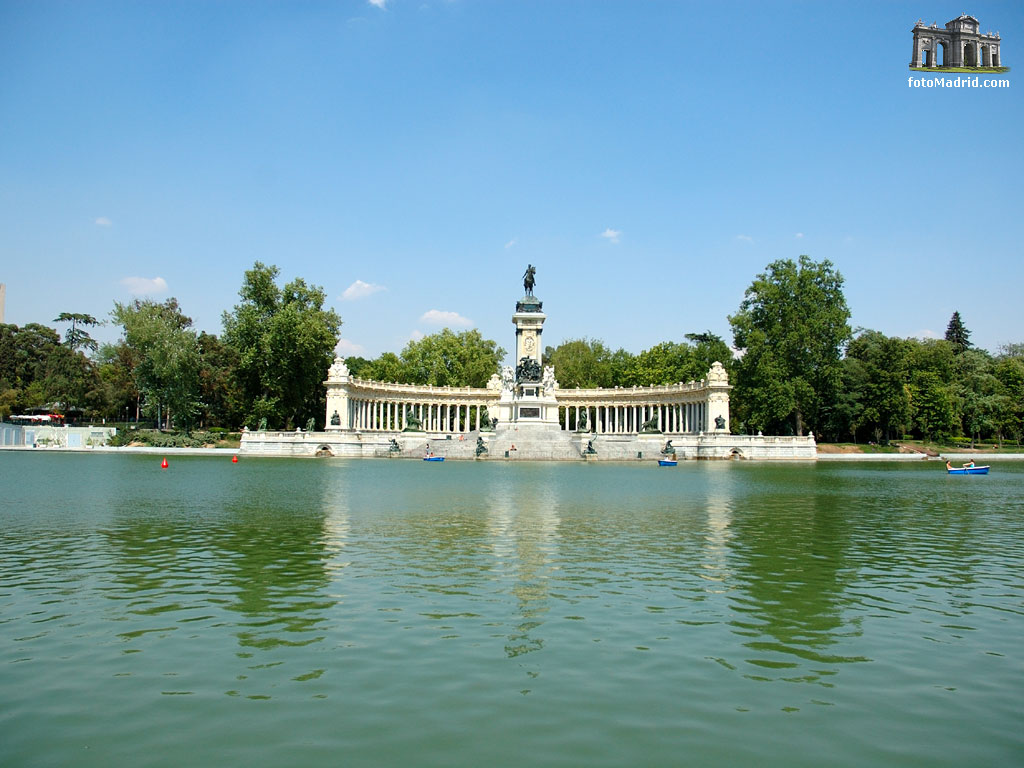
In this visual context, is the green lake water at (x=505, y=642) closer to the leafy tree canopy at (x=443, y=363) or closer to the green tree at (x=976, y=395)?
the green tree at (x=976, y=395)

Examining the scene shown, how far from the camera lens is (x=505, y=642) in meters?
8.77

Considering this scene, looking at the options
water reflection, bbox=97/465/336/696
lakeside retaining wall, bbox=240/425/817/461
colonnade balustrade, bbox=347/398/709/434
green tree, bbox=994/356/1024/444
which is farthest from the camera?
colonnade balustrade, bbox=347/398/709/434

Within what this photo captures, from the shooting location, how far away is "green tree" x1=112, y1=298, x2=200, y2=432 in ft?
210

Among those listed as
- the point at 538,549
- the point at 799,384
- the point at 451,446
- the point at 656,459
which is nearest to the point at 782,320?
the point at 799,384

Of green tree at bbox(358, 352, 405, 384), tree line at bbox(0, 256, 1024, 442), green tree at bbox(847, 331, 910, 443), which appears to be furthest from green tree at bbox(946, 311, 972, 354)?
green tree at bbox(358, 352, 405, 384)

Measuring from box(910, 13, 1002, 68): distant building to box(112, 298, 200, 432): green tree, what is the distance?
55.8m

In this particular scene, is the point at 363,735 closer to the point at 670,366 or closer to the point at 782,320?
the point at 782,320

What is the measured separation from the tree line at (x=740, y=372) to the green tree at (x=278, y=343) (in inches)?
4.9

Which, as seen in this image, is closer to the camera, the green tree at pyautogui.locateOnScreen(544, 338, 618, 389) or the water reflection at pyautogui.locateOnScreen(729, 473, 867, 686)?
the water reflection at pyautogui.locateOnScreen(729, 473, 867, 686)

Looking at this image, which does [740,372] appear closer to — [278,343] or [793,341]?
[793,341]

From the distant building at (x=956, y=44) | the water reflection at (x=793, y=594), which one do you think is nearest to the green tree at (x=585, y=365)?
the distant building at (x=956, y=44)

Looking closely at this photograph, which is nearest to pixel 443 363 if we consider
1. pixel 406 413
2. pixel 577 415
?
pixel 406 413

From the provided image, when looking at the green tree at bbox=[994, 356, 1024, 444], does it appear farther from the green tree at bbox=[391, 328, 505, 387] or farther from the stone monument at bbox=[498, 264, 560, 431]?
the green tree at bbox=[391, 328, 505, 387]

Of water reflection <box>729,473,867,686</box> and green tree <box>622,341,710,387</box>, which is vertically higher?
green tree <box>622,341,710,387</box>
